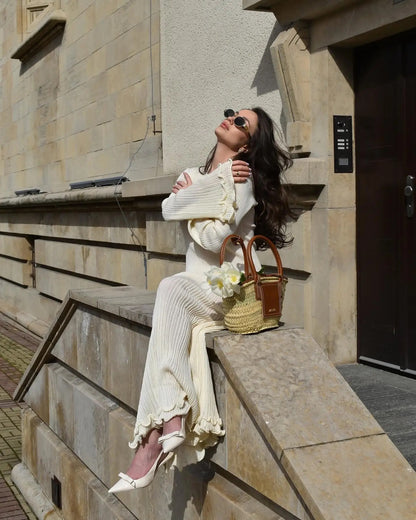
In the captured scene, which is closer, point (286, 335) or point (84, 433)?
point (286, 335)

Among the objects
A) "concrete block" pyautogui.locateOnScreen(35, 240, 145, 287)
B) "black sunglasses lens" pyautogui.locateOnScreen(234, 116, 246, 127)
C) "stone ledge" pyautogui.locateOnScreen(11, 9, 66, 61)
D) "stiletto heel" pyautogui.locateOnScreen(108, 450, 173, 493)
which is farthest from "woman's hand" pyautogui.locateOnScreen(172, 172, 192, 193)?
"stone ledge" pyautogui.locateOnScreen(11, 9, 66, 61)

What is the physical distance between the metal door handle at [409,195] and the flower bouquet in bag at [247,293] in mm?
2136

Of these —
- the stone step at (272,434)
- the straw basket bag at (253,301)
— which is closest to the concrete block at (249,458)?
the stone step at (272,434)

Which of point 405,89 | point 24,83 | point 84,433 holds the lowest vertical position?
point 84,433

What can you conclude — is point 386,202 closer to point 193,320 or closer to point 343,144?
point 343,144

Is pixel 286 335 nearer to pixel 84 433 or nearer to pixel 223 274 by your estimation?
pixel 223 274

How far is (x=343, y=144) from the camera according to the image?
589 centimetres

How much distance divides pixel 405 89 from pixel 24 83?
10.6 metres

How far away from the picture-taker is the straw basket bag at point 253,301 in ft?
11.2

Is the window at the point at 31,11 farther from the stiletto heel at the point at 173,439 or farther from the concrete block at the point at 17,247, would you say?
the stiletto heel at the point at 173,439

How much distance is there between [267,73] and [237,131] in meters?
2.87

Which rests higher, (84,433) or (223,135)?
(223,135)

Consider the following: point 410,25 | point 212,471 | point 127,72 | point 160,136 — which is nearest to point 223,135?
point 212,471

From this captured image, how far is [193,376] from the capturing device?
3.58 m
